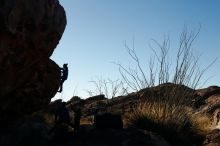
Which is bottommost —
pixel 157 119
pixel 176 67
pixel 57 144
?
pixel 57 144

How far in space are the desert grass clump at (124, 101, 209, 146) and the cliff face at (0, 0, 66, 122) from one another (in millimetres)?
2457

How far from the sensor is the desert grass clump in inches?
441

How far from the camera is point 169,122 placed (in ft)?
38.1

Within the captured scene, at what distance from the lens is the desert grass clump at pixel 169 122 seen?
1120 centimetres

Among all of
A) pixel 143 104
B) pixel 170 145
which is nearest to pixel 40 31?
pixel 170 145

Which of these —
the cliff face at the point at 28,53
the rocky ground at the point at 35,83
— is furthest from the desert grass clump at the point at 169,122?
the cliff face at the point at 28,53

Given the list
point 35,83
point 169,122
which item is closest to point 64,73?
point 35,83

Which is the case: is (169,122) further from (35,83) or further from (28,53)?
(28,53)

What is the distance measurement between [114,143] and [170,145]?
1.68 m

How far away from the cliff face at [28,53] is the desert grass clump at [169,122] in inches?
96.7

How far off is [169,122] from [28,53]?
4431 mm

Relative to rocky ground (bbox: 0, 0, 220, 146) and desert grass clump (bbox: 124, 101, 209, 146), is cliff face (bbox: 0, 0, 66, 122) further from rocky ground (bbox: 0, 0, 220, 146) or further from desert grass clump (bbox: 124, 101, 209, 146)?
desert grass clump (bbox: 124, 101, 209, 146)

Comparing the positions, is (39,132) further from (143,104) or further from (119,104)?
(119,104)

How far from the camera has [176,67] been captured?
13664 millimetres
